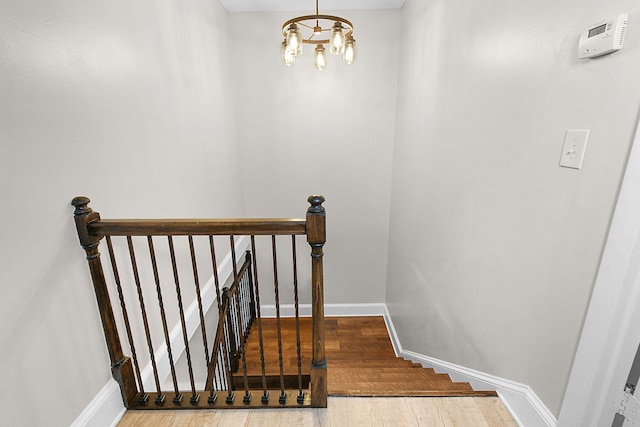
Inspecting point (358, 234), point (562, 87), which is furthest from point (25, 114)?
point (358, 234)

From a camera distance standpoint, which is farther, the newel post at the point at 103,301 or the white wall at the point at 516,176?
the newel post at the point at 103,301

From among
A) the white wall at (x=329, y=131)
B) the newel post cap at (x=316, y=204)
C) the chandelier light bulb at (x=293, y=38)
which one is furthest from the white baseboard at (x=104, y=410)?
the white wall at (x=329, y=131)

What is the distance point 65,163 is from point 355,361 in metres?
3.00

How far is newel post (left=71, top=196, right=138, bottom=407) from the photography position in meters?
1.23

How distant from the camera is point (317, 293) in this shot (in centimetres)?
133

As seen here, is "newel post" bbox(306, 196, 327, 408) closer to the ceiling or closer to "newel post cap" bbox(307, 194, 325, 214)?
"newel post cap" bbox(307, 194, 325, 214)

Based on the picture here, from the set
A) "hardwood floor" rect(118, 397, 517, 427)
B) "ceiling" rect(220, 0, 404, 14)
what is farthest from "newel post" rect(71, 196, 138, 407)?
"ceiling" rect(220, 0, 404, 14)

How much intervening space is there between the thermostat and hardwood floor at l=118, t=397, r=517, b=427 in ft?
4.92

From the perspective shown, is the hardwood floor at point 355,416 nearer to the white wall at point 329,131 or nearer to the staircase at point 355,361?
the staircase at point 355,361

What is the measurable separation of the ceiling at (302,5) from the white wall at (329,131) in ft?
0.23

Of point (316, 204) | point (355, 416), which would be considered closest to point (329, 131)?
point (316, 204)

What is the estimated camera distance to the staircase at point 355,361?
6.37 ft

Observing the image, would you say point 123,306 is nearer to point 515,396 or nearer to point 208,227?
point 208,227

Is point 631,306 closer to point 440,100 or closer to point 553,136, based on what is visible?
point 553,136
